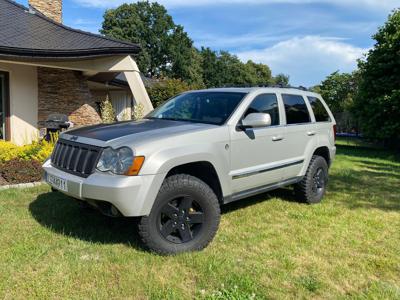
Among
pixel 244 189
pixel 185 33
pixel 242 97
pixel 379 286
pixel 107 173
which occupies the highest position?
pixel 185 33

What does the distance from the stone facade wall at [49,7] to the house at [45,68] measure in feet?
3.59

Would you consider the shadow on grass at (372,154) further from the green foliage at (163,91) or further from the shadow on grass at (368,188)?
the green foliage at (163,91)

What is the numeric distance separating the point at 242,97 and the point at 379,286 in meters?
2.67

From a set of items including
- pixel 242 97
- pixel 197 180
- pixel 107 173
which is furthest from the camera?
pixel 242 97

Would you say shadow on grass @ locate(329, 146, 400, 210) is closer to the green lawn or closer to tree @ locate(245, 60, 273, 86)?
the green lawn

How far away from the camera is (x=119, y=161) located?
3779 mm

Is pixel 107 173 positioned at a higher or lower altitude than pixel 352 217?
higher

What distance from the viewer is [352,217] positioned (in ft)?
18.5

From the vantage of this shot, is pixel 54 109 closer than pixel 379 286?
No

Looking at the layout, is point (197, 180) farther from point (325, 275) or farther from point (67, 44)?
point (67, 44)

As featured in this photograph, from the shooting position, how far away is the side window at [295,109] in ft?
19.1

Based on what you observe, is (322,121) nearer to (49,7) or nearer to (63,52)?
(63,52)

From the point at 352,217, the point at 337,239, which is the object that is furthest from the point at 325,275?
the point at 352,217

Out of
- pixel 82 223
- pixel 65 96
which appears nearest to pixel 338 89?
pixel 65 96
